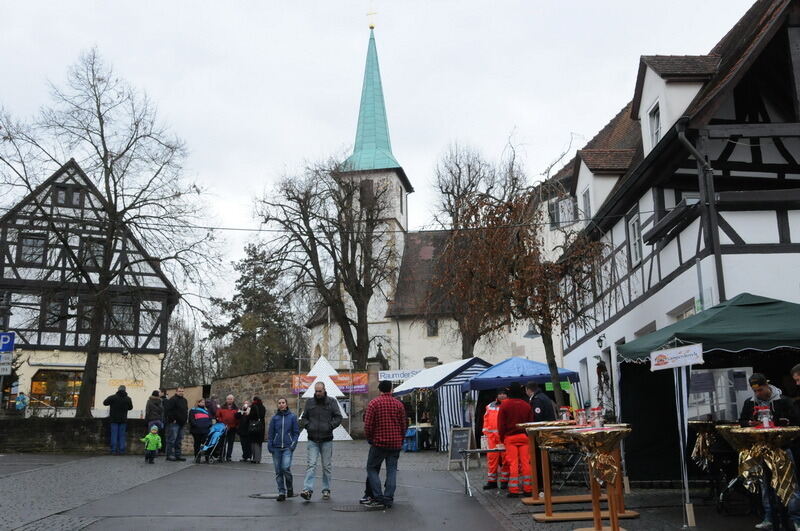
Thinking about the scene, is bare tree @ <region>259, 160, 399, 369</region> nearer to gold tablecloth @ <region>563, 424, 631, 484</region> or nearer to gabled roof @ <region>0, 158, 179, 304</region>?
gabled roof @ <region>0, 158, 179, 304</region>

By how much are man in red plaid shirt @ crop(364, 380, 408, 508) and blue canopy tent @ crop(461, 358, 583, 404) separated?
880 centimetres

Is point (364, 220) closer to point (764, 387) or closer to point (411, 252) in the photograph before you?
point (411, 252)

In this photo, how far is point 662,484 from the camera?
13922mm

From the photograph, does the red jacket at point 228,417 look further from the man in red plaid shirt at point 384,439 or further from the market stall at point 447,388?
the man in red plaid shirt at point 384,439

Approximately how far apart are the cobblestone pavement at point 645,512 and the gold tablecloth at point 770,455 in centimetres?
141

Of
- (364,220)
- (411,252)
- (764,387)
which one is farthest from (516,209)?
(411,252)

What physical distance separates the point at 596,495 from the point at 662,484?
5009 mm

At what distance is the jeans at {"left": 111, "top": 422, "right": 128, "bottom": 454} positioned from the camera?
22.6 m

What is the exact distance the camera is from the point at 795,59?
15508 millimetres

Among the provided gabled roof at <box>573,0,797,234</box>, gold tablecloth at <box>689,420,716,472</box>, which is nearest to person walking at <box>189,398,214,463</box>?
gabled roof at <box>573,0,797,234</box>

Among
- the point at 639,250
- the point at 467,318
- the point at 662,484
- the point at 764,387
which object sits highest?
the point at 639,250

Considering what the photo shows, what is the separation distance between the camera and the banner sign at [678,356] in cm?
1000

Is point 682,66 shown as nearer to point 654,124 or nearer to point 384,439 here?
point 654,124

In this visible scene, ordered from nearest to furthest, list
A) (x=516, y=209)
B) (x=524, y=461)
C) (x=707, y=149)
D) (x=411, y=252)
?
(x=524, y=461), (x=707, y=149), (x=516, y=209), (x=411, y=252)
